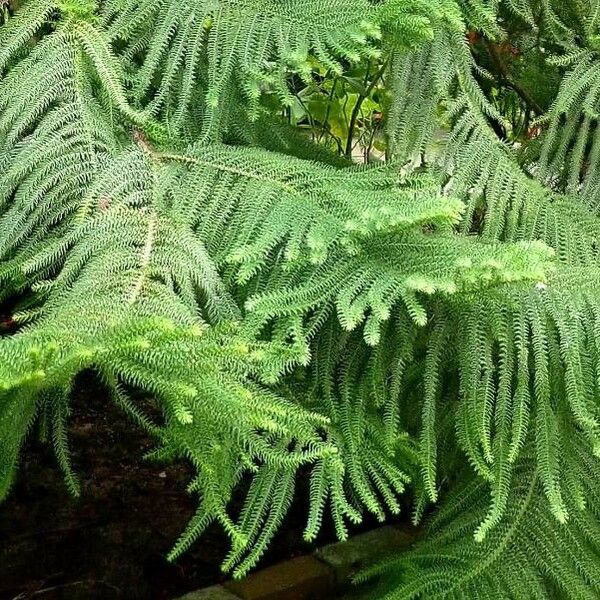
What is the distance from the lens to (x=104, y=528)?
7.73ft

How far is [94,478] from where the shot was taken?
2514mm

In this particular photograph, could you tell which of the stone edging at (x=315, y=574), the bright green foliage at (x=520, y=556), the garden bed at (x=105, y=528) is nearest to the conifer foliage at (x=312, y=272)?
the bright green foliage at (x=520, y=556)

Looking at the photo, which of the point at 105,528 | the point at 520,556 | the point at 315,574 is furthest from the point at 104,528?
the point at 520,556

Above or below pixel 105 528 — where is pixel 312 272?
above

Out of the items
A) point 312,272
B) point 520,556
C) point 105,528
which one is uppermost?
point 312,272

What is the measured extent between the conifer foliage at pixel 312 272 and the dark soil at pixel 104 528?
799 mm

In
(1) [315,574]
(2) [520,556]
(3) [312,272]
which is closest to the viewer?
(3) [312,272]

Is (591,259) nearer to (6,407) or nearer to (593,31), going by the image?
(593,31)

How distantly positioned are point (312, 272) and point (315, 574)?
1297 millimetres

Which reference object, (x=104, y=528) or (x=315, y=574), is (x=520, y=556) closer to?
(x=315, y=574)

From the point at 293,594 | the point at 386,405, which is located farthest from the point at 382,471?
the point at 293,594

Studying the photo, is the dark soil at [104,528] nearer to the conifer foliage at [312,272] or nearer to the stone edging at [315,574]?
the stone edging at [315,574]

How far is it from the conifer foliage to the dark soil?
2.62ft

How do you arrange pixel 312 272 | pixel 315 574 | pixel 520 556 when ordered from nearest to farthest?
pixel 312 272
pixel 520 556
pixel 315 574
